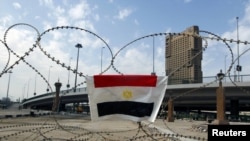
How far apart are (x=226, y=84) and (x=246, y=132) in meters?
48.4

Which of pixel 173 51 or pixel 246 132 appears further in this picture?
pixel 173 51

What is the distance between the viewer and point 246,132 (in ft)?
22.1

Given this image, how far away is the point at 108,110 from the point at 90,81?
0.74 m

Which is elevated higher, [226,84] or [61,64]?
[226,84]

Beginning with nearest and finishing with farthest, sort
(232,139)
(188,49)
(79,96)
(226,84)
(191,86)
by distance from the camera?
(232,139) < (188,49) < (226,84) < (191,86) < (79,96)

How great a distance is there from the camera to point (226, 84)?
53.2 meters

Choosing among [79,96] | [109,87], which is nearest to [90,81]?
[109,87]

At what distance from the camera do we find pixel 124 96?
7129 mm

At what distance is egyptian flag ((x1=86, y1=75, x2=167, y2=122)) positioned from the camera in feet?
23.5

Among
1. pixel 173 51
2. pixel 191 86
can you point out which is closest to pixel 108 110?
pixel 173 51

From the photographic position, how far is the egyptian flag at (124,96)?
23.5 feet

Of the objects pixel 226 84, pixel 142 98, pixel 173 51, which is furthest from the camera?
pixel 226 84

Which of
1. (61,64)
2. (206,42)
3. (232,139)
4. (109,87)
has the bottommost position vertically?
(232,139)

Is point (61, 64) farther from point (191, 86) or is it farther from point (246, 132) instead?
point (191, 86)
